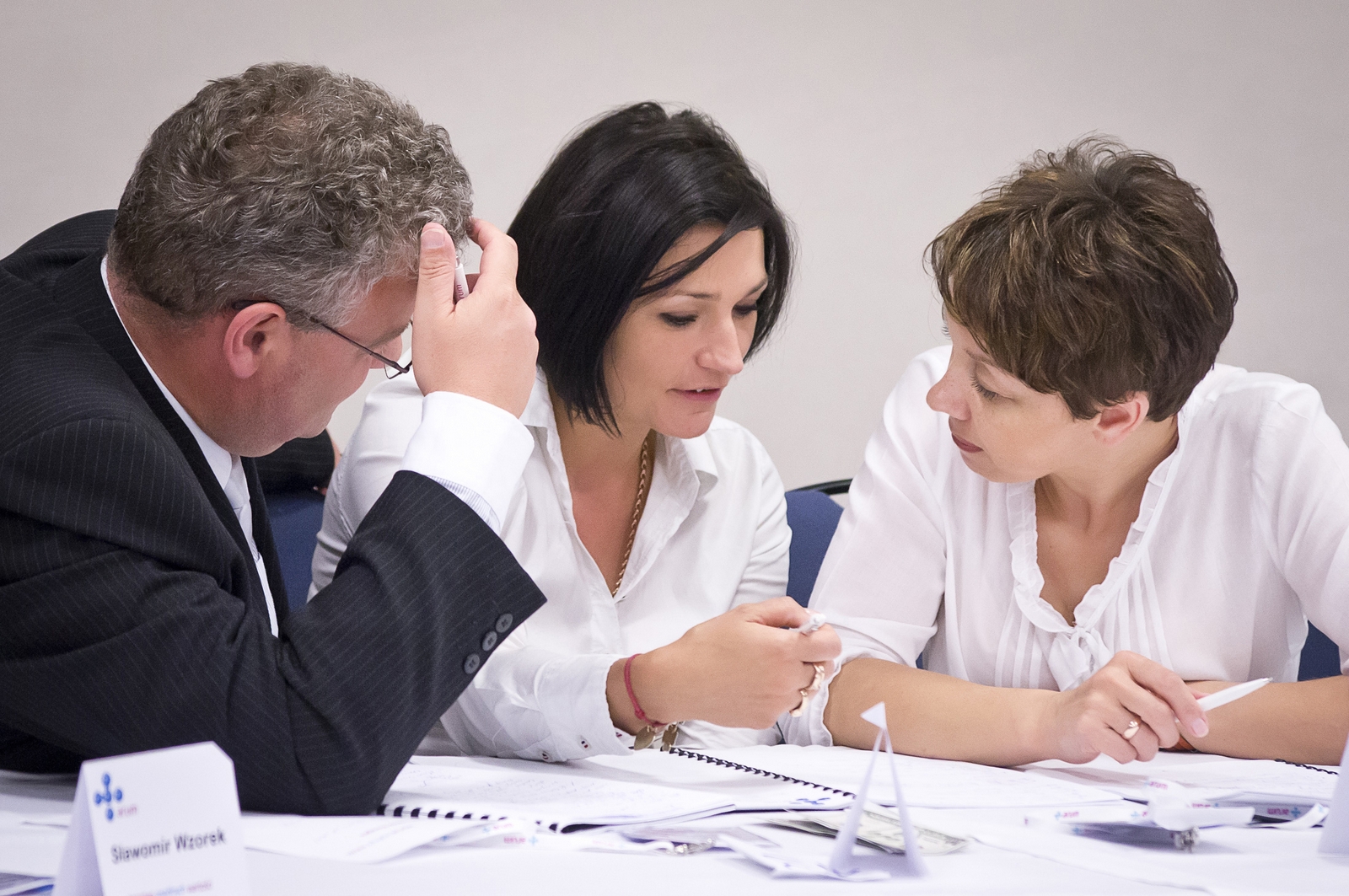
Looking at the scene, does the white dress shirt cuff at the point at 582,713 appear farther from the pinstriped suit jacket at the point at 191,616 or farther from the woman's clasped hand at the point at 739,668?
the pinstriped suit jacket at the point at 191,616

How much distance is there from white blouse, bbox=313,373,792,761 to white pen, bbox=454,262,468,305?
1.33 feet

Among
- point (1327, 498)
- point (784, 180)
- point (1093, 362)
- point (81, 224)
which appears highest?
point (784, 180)

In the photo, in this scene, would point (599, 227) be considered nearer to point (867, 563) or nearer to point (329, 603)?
point (867, 563)

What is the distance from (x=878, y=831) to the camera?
94cm

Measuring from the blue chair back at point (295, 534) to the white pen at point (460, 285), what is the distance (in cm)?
100

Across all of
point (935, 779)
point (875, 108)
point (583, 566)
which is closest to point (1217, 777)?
point (935, 779)

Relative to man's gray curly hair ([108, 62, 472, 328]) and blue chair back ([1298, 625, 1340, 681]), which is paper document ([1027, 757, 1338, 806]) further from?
man's gray curly hair ([108, 62, 472, 328])

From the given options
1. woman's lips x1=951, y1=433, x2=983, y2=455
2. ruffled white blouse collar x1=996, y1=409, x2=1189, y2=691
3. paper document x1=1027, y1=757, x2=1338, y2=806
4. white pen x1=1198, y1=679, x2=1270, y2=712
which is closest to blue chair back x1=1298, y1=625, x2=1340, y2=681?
ruffled white blouse collar x1=996, y1=409, x2=1189, y2=691

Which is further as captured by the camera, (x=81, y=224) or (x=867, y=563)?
(x=867, y=563)

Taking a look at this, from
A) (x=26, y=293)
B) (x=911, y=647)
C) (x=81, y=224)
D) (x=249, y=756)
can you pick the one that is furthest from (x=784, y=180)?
(x=249, y=756)

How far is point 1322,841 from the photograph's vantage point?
95cm

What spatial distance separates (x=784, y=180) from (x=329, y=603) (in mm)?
2098

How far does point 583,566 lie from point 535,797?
60cm

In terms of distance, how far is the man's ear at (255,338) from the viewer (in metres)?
1.10
